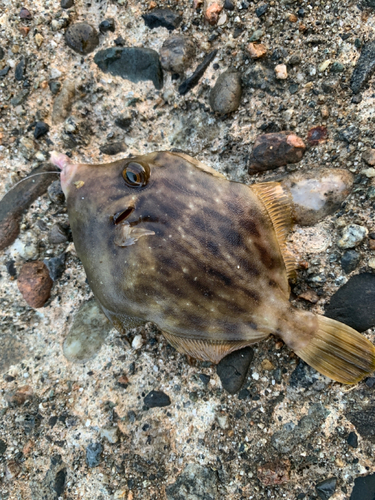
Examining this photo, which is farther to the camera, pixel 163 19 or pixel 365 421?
pixel 163 19

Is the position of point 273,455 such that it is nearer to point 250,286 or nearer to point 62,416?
point 250,286

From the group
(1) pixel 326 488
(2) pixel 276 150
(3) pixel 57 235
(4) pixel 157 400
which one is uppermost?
(2) pixel 276 150

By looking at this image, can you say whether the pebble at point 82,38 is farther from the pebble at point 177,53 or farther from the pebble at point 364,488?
the pebble at point 364,488

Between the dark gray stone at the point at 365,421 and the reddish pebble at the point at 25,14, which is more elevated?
the reddish pebble at the point at 25,14

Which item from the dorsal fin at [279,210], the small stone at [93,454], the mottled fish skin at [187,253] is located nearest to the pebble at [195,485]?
the small stone at [93,454]

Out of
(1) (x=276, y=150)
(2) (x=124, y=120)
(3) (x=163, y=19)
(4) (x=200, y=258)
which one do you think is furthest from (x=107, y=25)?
(4) (x=200, y=258)

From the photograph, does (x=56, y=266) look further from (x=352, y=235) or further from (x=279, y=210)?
(x=352, y=235)
